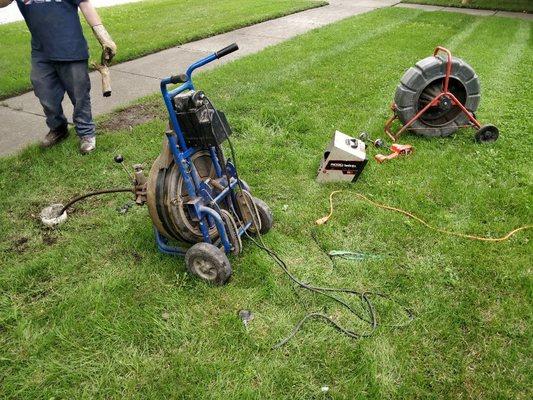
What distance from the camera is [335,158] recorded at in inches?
164

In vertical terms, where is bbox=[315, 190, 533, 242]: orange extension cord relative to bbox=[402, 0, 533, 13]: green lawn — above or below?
above

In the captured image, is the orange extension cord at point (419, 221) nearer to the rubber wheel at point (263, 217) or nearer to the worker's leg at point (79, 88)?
the rubber wheel at point (263, 217)

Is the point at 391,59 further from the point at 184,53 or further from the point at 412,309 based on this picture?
the point at 412,309

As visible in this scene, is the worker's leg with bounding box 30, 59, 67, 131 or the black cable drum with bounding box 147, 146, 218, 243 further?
the worker's leg with bounding box 30, 59, 67, 131

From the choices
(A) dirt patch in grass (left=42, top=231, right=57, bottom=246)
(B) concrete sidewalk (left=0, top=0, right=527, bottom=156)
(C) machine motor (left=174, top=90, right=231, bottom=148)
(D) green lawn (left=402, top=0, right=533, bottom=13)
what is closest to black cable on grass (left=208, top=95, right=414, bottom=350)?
(C) machine motor (left=174, top=90, right=231, bottom=148)

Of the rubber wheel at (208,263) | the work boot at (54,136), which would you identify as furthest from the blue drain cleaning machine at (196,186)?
the work boot at (54,136)

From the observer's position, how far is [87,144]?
4.88m

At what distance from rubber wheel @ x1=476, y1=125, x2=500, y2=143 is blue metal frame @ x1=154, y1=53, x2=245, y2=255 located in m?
3.29

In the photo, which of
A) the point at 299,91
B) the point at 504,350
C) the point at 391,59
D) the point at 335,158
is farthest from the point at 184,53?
the point at 504,350

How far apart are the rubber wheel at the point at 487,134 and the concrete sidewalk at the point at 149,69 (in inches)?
185

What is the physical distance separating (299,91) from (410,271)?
13.4 ft

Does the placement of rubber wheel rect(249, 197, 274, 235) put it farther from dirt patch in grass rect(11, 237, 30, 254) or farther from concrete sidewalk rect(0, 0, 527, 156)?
concrete sidewalk rect(0, 0, 527, 156)

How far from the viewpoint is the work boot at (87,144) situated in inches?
191

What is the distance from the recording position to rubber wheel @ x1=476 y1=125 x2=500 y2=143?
497 centimetres
